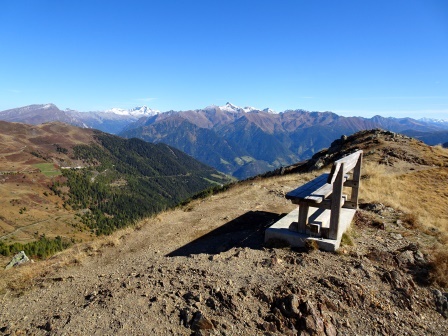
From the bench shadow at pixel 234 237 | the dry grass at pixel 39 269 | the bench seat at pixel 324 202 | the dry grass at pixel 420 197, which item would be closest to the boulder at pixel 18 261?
the dry grass at pixel 39 269

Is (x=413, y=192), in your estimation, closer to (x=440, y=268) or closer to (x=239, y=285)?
(x=440, y=268)

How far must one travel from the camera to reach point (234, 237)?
10789mm

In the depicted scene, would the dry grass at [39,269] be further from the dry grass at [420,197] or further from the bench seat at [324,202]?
the dry grass at [420,197]

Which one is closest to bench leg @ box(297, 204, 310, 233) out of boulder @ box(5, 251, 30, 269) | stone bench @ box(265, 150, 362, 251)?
stone bench @ box(265, 150, 362, 251)

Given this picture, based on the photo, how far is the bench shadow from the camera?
9883 millimetres

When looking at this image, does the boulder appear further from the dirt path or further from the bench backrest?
the bench backrest

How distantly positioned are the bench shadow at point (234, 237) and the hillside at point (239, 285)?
0.15ft

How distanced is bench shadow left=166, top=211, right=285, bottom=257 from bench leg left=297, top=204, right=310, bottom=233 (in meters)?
1.37

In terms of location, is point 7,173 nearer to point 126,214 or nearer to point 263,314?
point 126,214

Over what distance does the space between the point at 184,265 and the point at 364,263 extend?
4.77 m

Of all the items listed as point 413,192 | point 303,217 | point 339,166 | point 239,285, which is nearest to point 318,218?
point 303,217

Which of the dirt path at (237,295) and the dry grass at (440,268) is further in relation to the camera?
the dry grass at (440,268)

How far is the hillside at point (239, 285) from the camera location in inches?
225

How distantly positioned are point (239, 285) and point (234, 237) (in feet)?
13.4
